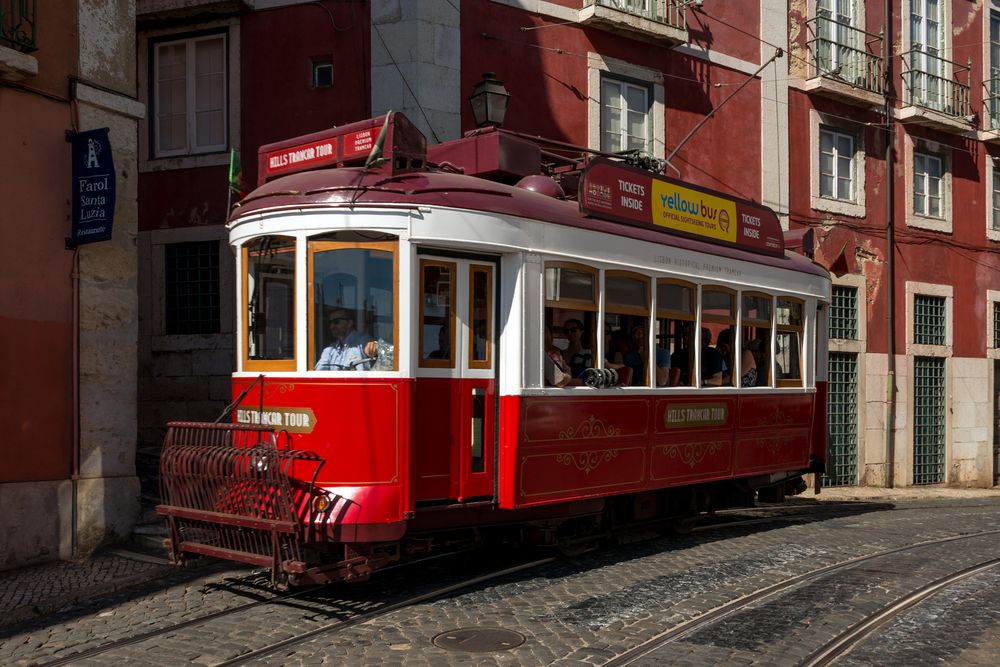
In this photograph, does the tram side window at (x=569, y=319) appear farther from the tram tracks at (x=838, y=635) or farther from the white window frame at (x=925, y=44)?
the white window frame at (x=925, y=44)

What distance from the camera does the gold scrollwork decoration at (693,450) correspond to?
982 centimetres

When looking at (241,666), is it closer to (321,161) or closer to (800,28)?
(321,161)

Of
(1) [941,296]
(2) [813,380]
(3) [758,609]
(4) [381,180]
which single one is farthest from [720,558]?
(1) [941,296]

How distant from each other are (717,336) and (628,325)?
151 cm

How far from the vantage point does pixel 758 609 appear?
7.48 m

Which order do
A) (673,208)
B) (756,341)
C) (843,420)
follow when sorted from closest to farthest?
(673,208) → (756,341) → (843,420)

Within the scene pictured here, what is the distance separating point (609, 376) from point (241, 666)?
13.2 ft

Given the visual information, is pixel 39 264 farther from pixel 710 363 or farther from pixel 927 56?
pixel 927 56

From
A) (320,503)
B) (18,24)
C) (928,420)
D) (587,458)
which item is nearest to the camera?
(320,503)

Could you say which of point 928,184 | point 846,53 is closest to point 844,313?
point 928,184

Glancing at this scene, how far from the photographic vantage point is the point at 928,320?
2072 centimetres

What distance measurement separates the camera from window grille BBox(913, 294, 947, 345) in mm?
20438

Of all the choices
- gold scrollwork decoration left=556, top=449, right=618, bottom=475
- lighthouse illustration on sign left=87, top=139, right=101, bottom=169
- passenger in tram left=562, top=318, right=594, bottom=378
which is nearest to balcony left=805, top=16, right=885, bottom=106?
passenger in tram left=562, top=318, right=594, bottom=378

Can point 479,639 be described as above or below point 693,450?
below
